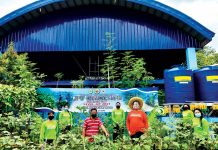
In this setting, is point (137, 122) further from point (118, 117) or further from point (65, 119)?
point (65, 119)

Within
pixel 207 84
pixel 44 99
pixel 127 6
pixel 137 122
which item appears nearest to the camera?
pixel 137 122

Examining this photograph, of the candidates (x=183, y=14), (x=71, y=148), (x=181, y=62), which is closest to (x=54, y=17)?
(x=183, y=14)

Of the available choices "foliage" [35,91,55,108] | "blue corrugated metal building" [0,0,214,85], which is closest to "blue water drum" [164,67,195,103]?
"blue corrugated metal building" [0,0,214,85]

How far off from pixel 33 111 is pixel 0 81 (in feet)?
7.40

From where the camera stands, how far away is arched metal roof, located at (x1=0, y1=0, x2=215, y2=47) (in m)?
14.1

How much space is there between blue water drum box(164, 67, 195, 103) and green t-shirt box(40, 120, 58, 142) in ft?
16.1

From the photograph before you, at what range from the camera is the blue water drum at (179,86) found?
1088 centimetres

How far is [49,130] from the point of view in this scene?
7770 mm

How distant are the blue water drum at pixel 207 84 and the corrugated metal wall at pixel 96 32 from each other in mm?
3571

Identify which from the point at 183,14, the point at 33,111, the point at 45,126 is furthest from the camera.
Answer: the point at 183,14

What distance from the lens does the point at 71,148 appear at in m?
4.57

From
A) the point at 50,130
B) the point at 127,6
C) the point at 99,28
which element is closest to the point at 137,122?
the point at 50,130

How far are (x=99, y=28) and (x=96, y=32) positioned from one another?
0.26 m

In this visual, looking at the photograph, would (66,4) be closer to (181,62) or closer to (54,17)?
(54,17)
